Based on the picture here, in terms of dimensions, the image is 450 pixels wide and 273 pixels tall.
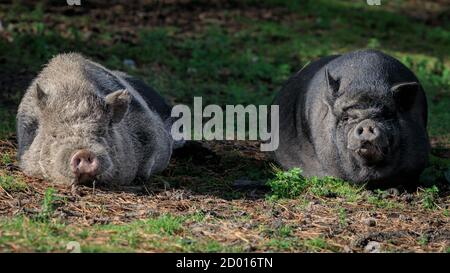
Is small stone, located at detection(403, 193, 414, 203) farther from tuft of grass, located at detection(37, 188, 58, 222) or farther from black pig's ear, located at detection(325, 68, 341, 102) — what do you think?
tuft of grass, located at detection(37, 188, 58, 222)

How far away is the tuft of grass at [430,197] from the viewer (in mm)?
7734

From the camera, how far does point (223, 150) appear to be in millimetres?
9734

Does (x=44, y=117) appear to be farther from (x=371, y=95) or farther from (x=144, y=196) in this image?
(x=371, y=95)

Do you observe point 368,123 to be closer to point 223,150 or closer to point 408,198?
point 408,198

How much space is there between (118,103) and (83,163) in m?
0.80

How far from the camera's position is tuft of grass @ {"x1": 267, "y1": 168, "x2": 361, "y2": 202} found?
26.2ft

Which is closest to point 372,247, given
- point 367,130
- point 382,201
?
point 382,201

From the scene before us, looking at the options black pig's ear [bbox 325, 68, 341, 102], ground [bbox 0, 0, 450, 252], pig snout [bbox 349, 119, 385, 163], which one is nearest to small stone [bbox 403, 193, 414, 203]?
ground [bbox 0, 0, 450, 252]

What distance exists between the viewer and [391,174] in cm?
817

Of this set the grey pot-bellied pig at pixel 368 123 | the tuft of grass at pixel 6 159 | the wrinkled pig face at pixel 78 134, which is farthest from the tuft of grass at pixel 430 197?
the tuft of grass at pixel 6 159

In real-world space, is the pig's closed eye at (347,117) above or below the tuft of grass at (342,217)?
above

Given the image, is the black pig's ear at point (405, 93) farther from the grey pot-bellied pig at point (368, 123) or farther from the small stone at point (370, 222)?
the small stone at point (370, 222)

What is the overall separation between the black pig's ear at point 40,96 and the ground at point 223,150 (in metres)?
0.67

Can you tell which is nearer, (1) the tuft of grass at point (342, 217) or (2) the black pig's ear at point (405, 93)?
(1) the tuft of grass at point (342, 217)
